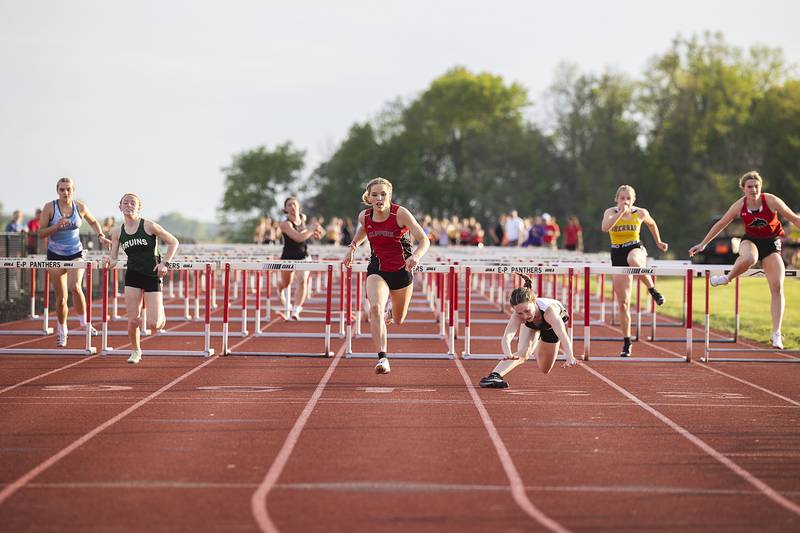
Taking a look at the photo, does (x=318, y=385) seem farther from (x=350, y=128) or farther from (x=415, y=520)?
(x=350, y=128)

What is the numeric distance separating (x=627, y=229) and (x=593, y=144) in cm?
6482

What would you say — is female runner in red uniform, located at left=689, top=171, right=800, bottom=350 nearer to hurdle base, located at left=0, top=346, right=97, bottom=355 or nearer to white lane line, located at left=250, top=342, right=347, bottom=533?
white lane line, located at left=250, top=342, right=347, bottom=533

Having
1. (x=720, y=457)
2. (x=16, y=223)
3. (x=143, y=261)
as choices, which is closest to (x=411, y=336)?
(x=143, y=261)

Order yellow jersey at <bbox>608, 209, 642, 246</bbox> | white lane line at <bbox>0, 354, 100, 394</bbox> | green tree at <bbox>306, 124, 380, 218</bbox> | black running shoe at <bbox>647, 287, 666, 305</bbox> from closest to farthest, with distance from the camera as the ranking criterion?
white lane line at <bbox>0, 354, 100, 394</bbox> < black running shoe at <bbox>647, 287, 666, 305</bbox> < yellow jersey at <bbox>608, 209, 642, 246</bbox> < green tree at <bbox>306, 124, 380, 218</bbox>

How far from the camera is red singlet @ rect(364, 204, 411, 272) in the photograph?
1116cm

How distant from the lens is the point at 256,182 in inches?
4264

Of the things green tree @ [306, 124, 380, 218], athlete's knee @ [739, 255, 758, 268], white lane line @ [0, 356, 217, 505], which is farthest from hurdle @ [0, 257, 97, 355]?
green tree @ [306, 124, 380, 218]

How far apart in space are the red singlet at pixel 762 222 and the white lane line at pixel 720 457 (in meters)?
2.75

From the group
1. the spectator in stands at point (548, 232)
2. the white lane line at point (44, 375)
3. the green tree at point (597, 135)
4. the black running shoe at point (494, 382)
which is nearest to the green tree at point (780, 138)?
the green tree at point (597, 135)

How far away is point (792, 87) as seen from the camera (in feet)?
229

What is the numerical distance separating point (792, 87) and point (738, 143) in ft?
14.1

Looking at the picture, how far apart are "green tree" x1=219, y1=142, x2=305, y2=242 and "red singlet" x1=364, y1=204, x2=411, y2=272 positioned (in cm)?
9635

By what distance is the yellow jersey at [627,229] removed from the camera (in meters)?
14.4

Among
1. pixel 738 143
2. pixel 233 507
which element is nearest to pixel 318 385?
pixel 233 507
